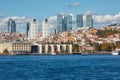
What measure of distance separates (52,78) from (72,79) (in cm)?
220

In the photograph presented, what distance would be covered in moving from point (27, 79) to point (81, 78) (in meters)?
5.33

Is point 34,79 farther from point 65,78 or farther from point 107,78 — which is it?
point 107,78

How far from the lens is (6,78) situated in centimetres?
5434

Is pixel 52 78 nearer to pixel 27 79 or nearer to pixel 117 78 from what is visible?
pixel 27 79

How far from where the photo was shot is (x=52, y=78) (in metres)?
54.2

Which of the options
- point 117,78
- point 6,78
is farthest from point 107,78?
point 6,78

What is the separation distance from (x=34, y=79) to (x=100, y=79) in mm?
6318

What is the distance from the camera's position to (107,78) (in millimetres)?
53438

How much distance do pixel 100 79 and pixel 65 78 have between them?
3556mm

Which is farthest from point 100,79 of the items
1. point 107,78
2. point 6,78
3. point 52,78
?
point 6,78

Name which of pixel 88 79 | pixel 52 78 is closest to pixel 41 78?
pixel 52 78

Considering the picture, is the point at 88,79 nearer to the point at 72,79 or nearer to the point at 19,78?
the point at 72,79

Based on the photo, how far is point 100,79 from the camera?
52.6 m

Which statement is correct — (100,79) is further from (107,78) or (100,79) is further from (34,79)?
(34,79)
